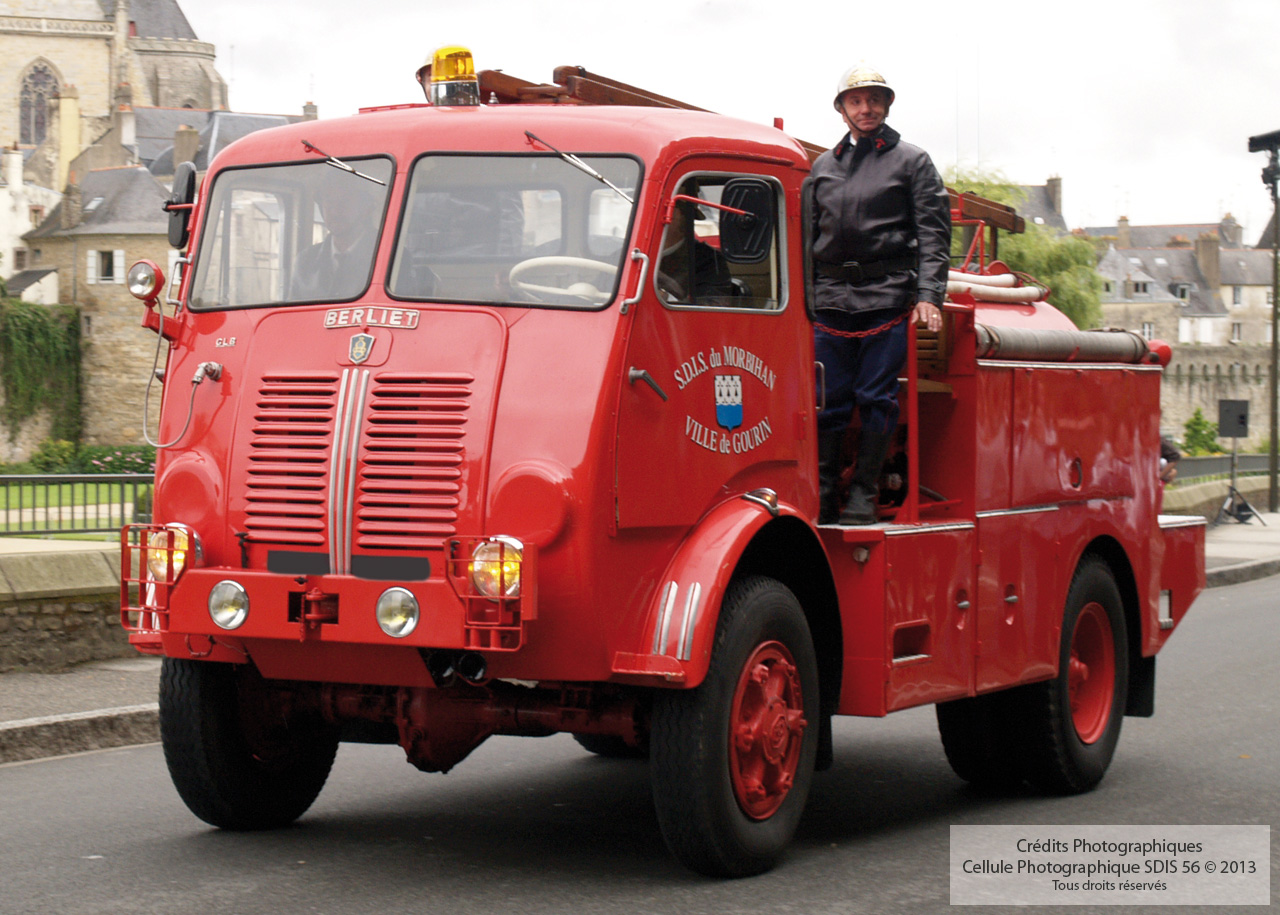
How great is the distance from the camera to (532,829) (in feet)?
23.4

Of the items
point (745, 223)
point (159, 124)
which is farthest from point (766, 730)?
point (159, 124)

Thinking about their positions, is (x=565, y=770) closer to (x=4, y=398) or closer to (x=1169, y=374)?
(x=4, y=398)

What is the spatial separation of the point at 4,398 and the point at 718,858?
2564 inches

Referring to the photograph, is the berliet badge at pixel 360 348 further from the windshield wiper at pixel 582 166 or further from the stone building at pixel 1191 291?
the stone building at pixel 1191 291

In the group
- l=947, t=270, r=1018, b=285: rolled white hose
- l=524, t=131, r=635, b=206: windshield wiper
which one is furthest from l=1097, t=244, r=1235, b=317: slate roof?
l=524, t=131, r=635, b=206: windshield wiper

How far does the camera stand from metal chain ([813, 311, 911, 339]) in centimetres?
725

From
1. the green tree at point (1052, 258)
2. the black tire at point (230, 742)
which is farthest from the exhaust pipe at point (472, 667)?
the green tree at point (1052, 258)

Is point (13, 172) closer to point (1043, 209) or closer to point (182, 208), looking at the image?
point (1043, 209)

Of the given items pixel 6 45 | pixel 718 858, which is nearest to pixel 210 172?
pixel 718 858

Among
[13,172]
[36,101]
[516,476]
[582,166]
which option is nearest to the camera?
[516,476]

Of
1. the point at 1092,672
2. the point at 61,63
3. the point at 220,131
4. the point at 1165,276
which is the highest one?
the point at 61,63

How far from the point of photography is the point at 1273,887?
6.14 m

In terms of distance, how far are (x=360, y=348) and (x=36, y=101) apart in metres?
108

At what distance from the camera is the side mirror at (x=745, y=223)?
6.24m
